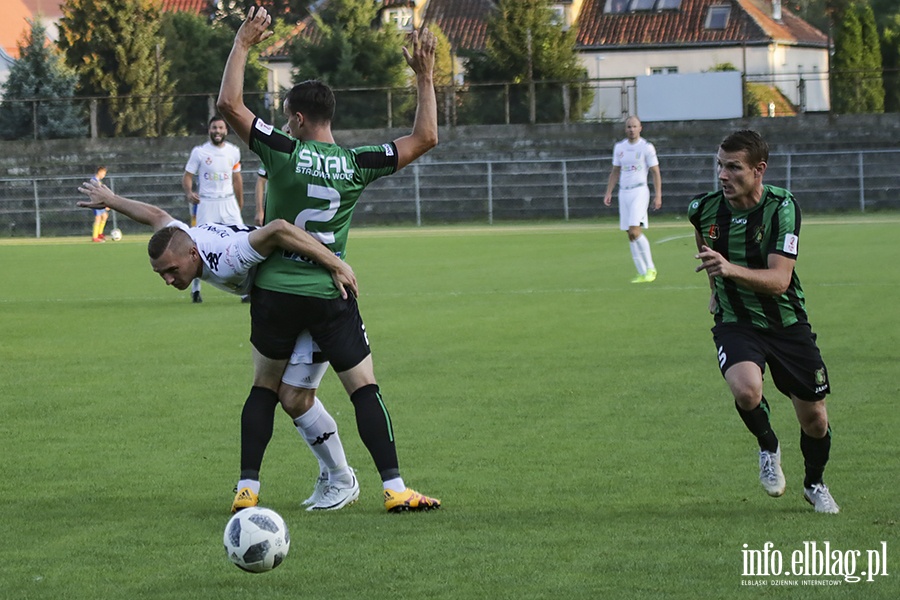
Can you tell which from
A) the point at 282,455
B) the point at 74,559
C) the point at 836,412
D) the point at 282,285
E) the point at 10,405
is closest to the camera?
the point at 74,559

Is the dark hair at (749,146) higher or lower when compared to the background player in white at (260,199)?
higher

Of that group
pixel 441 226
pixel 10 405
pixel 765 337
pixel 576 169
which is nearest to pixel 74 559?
pixel 765 337

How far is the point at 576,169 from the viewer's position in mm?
40688

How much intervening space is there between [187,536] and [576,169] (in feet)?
116

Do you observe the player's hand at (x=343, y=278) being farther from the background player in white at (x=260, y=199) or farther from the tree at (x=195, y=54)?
the tree at (x=195, y=54)

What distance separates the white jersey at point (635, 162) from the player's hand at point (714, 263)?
13533 millimetres

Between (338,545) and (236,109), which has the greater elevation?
(236,109)

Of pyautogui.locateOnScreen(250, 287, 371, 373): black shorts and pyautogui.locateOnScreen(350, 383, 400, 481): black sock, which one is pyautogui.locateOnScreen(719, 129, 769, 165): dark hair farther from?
pyautogui.locateOnScreen(350, 383, 400, 481): black sock

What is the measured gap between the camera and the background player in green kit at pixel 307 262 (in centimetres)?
630

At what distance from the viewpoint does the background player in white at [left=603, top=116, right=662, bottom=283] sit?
18.8 meters

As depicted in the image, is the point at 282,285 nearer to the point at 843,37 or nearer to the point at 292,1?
the point at 843,37

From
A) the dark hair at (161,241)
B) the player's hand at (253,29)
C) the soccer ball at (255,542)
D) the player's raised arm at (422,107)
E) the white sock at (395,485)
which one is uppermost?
the player's hand at (253,29)

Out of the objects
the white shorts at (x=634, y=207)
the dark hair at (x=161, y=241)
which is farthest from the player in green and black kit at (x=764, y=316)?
the white shorts at (x=634, y=207)

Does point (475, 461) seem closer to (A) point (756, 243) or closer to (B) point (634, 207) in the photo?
(A) point (756, 243)
